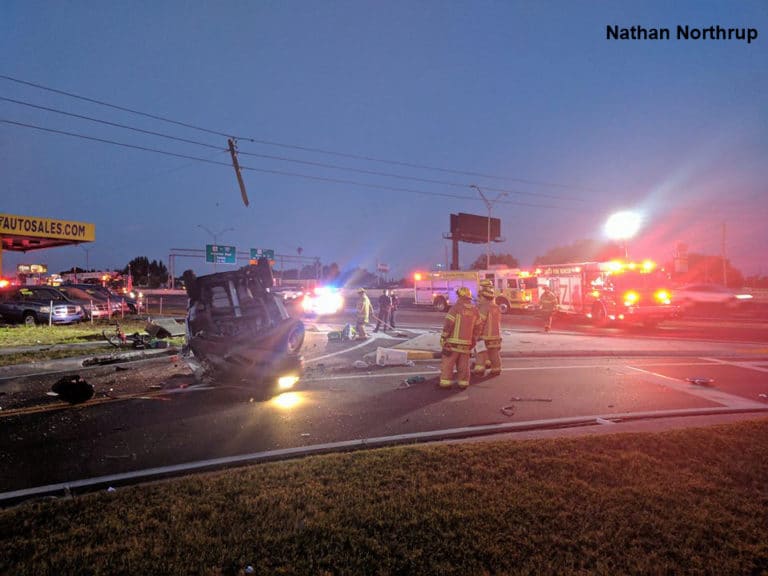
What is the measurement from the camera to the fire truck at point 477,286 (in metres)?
27.3

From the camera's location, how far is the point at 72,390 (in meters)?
7.49

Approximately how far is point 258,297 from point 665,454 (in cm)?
731

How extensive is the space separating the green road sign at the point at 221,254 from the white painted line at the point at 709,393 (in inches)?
1861

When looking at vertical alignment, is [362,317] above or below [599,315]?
above

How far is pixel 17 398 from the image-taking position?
311 inches

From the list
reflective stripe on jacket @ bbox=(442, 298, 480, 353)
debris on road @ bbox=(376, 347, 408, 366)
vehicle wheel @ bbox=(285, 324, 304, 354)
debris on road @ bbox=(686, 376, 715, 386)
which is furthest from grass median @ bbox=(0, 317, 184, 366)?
debris on road @ bbox=(686, 376, 715, 386)

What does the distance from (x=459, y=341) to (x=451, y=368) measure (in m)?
0.51

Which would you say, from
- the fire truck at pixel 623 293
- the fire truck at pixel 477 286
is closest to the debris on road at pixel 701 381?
the fire truck at pixel 623 293

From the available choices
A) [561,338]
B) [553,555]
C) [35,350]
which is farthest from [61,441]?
[561,338]

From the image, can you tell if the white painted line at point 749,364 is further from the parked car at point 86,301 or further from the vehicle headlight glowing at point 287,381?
the parked car at point 86,301

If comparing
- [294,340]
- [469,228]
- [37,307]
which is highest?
[469,228]

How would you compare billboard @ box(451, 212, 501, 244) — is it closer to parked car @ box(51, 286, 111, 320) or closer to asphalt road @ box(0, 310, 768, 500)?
parked car @ box(51, 286, 111, 320)

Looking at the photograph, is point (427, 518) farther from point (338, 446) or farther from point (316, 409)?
point (316, 409)

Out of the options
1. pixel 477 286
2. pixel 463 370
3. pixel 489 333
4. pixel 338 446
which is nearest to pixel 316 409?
pixel 338 446
